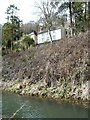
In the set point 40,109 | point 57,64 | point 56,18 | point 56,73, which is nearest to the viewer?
point 40,109

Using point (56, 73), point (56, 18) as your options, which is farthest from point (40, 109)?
point (56, 18)

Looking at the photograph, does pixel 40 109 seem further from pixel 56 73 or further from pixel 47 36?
pixel 47 36

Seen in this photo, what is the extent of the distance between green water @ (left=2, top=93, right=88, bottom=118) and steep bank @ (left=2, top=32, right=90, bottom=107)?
3.40ft

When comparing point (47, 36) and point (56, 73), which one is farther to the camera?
point (47, 36)

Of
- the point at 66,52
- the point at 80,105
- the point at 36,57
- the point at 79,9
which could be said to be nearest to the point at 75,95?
the point at 80,105

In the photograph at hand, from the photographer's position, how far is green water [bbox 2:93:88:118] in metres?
14.9

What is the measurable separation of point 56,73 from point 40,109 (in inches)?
191

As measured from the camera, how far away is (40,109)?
663 inches

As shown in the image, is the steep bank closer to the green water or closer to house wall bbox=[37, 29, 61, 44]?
the green water

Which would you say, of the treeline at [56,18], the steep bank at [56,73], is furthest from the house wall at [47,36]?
the steep bank at [56,73]

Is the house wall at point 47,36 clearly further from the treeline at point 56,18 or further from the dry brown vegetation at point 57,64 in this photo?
the dry brown vegetation at point 57,64

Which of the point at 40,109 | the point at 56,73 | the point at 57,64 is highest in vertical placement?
the point at 57,64

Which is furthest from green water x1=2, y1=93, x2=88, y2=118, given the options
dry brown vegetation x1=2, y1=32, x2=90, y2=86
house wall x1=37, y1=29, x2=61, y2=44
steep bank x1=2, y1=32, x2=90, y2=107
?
house wall x1=37, y1=29, x2=61, y2=44

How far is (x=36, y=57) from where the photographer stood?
26297 millimetres
